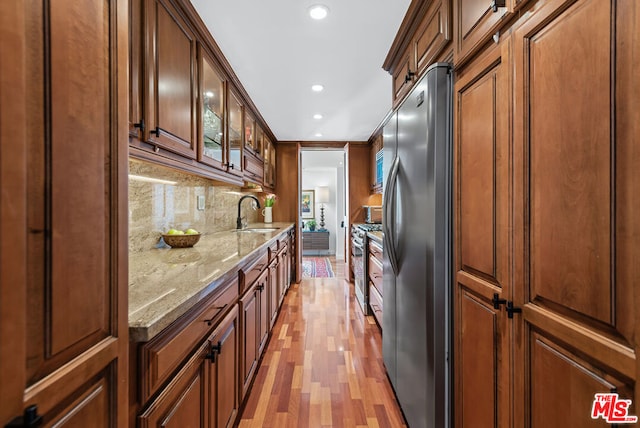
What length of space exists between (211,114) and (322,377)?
6.69 feet

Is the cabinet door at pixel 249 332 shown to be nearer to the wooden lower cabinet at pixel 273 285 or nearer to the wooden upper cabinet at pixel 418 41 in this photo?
the wooden lower cabinet at pixel 273 285

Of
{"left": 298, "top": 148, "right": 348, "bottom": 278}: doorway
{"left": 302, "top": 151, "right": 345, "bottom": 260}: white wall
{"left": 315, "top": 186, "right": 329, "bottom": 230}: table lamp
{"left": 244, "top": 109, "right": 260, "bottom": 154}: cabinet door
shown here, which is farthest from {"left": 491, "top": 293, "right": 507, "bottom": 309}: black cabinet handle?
{"left": 315, "top": 186, "right": 329, "bottom": 230}: table lamp

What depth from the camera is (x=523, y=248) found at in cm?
87

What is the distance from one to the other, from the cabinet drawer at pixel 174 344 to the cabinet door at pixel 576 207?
40.9 inches

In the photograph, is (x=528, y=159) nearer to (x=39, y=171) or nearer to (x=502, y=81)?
(x=502, y=81)

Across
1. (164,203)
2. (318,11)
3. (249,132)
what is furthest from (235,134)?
(318,11)

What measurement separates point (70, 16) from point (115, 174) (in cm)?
28

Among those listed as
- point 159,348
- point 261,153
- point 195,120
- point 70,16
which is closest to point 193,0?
point 195,120

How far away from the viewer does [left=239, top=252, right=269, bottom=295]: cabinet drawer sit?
165 centimetres

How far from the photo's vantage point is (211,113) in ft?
6.80

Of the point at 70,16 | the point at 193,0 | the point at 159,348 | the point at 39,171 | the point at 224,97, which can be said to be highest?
the point at 193,0

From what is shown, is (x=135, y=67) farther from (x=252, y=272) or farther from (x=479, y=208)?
(x=479, y=208)

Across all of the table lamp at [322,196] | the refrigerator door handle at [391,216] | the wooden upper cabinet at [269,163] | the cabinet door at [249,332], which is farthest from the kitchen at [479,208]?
the table lamp at [322,196]

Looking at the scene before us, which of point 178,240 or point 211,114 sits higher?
point 211,114
